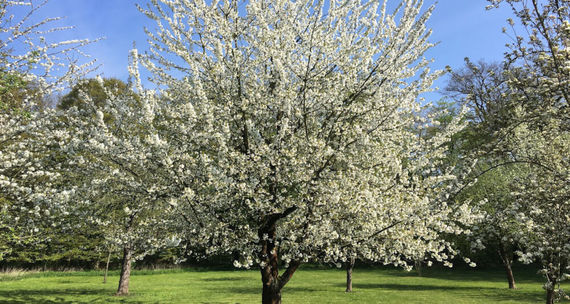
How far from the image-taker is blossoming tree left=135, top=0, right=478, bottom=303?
303 inches

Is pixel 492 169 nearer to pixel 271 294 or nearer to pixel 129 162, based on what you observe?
pixel 271 294

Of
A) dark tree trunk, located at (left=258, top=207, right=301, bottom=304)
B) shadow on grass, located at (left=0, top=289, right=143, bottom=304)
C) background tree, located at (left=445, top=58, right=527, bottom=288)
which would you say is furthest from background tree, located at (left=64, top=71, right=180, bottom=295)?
shadow on grass, located at (left=0, top=289, right=143, bottom=304)

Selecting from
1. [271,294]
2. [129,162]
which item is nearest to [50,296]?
[271,294]

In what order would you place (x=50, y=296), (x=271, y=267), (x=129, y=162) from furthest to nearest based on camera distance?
(x=50, y=296)
(x=271, y=267)
(x=129, y=162)

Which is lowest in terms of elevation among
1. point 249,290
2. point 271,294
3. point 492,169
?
point 249,290

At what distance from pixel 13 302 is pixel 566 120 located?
1911 centimetres

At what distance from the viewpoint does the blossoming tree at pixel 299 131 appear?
7.70m

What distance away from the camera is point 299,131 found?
27.9 ft

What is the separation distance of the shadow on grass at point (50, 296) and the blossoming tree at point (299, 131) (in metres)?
10.7

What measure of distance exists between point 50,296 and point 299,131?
50.6ft

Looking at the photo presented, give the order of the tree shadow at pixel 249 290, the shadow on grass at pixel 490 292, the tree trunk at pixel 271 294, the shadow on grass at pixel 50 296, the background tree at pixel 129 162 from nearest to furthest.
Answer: the background tree at pixel 129 162 < the tree trunk at pixel 271 294 < the shadow on grass at pixel 50 296 < the shadow on grass at pixel 490 292 < the tree shadow at pixel 249 290

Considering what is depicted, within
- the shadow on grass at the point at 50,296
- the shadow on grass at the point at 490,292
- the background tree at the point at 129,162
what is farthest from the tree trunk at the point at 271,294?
the shadow on grass at the point at 490,292

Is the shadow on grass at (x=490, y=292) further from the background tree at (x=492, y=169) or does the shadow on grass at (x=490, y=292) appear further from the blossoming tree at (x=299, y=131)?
the blossoming tree at (x=299, y=131)

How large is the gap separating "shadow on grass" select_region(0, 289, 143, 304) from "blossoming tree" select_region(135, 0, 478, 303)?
1074 centimetres
